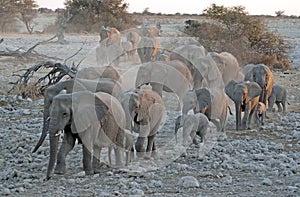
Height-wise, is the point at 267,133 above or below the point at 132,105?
below

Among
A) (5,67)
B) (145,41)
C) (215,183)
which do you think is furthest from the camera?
(145,41)

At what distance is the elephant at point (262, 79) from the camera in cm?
A: 1128

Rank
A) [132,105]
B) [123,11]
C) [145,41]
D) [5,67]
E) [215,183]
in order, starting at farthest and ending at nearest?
1. [123,11]
2. [145,41]
3. [5,67]
4. [132,105]
5. [215,183]

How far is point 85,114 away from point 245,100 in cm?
422

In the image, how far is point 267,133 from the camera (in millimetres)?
9633

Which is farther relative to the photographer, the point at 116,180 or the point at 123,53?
the point at 123,53

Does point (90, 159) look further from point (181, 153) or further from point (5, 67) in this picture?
point (5, 67)

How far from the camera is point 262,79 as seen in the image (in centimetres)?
1128

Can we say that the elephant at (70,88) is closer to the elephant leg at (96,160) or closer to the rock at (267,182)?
the elephant leg at (96,160)

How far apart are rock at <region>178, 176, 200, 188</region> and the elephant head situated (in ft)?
3.59

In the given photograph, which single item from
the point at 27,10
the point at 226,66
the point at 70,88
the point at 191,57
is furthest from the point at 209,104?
the point at 27,10

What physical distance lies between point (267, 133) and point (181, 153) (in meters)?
2.33

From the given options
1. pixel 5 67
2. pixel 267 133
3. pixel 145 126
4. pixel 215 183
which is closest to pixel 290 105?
pixel 267 133

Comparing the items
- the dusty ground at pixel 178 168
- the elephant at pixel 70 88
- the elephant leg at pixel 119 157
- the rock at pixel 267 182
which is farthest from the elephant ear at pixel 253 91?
the rock at pixel 267 182
